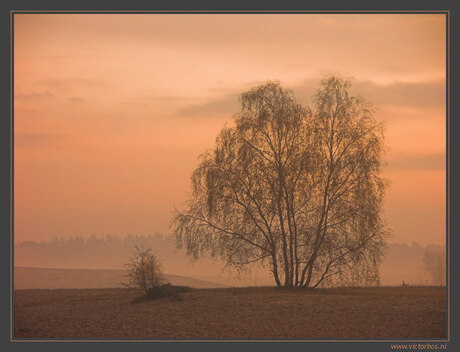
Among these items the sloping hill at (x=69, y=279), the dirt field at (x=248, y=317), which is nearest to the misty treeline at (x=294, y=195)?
the dirt field at (x=248, y=317)

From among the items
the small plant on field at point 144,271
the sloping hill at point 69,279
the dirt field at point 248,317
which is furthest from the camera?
the sloping hill at point 69,279

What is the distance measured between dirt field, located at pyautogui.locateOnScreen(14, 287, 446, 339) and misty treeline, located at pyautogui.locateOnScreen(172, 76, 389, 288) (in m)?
2.40

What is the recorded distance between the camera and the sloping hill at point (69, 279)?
6275 inches

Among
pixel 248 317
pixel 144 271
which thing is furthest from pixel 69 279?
pixel 248 317

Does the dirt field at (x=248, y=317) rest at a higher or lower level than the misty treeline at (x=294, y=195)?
lower

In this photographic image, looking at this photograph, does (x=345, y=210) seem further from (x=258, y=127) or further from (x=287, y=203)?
(x=258, y=127)

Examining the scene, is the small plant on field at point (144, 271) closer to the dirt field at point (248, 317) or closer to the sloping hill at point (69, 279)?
the dirt field at point (248, 317)

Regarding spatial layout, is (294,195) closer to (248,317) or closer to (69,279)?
(248,317)

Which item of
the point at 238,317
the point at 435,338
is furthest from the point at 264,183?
the point at 435,338

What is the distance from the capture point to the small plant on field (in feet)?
106

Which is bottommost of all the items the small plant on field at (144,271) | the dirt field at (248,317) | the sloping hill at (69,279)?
the sloping hill at (69,279)

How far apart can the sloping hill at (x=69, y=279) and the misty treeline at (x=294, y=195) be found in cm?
12061

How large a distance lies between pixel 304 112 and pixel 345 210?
6403 millimetres

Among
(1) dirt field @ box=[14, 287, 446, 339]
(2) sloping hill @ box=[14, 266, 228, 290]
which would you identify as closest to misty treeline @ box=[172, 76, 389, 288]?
(1) dirt field @ box=[14, 287, 446, 339]
